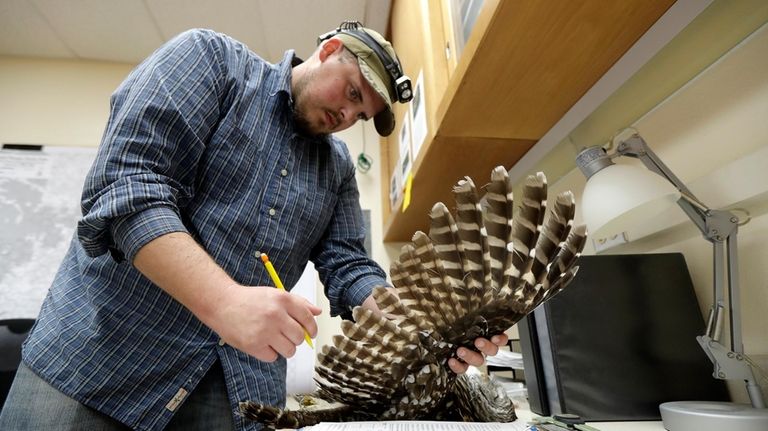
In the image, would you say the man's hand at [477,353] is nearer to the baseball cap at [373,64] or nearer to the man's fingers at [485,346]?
the man's fingers at [485,346]

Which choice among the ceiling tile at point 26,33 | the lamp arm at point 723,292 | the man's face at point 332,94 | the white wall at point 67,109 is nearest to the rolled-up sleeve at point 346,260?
the man's face at point 332,94

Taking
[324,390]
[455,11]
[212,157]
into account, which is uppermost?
[455,11]

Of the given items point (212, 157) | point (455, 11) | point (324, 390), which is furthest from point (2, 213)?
point (455, 11)

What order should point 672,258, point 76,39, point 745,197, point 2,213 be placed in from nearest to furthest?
point 745,197
point 672,258
point 2,213
point 76,39

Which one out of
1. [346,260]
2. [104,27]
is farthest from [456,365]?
[104,27]

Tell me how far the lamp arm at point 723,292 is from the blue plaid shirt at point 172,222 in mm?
608

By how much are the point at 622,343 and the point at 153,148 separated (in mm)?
889

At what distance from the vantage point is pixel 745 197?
0.70 metres

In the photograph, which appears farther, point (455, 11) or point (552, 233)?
point (455, 11)

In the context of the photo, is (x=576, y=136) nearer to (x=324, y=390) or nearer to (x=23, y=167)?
(x=324, y=390)

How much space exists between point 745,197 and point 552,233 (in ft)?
1.48

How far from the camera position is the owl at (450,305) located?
0.52 m

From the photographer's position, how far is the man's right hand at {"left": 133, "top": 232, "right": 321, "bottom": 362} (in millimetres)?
507

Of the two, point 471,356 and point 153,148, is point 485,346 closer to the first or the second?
point 471,356
